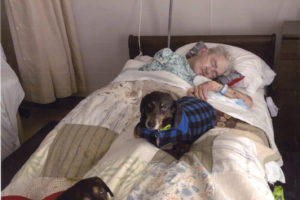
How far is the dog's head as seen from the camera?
1.15 metres

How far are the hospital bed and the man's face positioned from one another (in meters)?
0.16

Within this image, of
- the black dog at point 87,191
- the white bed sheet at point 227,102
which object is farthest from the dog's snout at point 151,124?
the white bed sheet at point 227,102

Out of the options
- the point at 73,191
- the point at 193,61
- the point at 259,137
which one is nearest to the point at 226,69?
the point at 193,61

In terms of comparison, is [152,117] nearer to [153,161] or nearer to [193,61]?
[153,161]

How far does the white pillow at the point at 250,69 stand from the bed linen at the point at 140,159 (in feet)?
0.67

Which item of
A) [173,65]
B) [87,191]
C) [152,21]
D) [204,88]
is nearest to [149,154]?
[87,191]

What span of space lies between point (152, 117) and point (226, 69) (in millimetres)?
914

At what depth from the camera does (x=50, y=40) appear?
243 centimetres

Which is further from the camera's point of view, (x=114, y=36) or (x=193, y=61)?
(x=114, y=36)

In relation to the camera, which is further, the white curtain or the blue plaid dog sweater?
the white curtain

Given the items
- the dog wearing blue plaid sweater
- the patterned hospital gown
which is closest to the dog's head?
the dog wearing blue plaid sweater

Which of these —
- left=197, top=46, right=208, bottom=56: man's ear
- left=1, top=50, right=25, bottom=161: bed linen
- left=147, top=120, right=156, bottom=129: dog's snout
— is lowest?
left=1, top=50, right=25, bottom=161: bed linen

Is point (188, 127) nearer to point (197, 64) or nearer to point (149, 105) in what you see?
point (149, 105)

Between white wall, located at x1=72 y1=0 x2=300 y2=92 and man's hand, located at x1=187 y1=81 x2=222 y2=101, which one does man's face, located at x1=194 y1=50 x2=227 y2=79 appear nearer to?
man's hand, located at x1=187 y1=81 x2=222 y2=101
